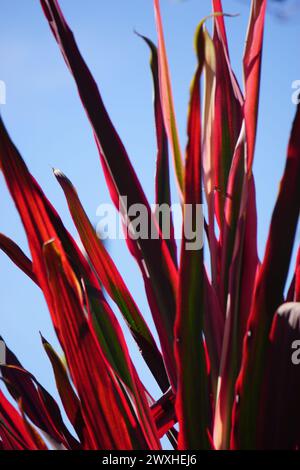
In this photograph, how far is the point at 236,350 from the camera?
0.71 meters

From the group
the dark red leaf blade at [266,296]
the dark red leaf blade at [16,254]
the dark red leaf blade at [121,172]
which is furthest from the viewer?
the dark red leaf blade at [16,254]

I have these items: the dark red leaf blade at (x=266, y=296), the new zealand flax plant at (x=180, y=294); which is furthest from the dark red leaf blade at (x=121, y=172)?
the dark red leaf blade at (x=266, y=296)

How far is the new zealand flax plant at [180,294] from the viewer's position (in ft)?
2.10

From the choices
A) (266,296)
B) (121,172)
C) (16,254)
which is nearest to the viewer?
(266,296)

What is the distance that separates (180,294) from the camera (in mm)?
655

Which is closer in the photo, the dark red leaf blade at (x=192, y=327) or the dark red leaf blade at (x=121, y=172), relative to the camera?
the dark red leaf blade at (x=192, y=327)

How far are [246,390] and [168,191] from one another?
1.08ft

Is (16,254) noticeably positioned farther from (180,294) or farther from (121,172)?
(180,294)

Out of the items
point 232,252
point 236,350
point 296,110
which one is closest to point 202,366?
point 236,350

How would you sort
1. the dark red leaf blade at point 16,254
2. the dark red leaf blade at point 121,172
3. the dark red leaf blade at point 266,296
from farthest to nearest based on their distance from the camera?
1. the dark red leaf blade at point 16,254
2. the dark red leaf blade at point 121,172
3. the dark red leaf blade at point 266,296

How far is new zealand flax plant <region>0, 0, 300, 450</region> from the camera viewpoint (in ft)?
2.10
